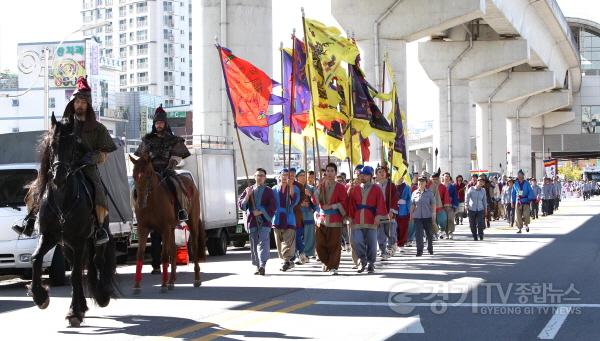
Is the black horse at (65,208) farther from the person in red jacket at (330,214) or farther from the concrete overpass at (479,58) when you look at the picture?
the concrete overpass at (479,58)

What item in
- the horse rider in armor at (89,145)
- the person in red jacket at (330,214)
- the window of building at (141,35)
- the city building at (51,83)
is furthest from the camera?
the window of building at (141,35)

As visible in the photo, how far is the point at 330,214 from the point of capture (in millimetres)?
18516

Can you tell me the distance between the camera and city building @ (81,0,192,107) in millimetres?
158875

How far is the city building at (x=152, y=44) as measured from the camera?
158875 millimetres

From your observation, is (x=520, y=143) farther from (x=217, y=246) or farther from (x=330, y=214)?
(x=330, y=214)

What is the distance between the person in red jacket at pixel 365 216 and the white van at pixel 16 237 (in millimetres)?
5129

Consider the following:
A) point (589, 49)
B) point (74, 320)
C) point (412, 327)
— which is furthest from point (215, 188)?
point (589, 49)

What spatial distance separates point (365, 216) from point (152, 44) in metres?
143

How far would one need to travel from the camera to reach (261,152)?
3444 cm

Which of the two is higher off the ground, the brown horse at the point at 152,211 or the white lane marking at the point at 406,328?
the brown horse at the point at 152,211

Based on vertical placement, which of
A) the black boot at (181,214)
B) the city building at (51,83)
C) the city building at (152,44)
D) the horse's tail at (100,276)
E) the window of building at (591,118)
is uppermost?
the city building at (152,44)

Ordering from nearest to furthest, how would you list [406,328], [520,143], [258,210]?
[406,328] → [258,210] → [520,143]

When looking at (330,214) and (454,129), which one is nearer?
(330,214)

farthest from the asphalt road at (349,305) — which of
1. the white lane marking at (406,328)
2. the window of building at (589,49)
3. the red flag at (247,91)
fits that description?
the window of building at (589,49)
